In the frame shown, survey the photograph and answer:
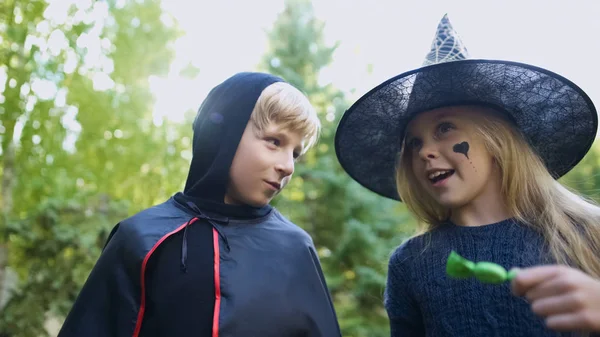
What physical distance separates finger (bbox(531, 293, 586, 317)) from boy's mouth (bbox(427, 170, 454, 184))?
0.88 meters

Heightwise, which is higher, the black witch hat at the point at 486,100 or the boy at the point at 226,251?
the black witch hat at the point at 486,100

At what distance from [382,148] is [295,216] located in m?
5.17

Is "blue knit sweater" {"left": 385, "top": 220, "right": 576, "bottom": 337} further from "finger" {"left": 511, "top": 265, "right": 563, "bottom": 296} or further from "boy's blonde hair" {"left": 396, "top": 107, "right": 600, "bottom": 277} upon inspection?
"finger" {"left": 511, "top": 265, "right": 563, "bottom": 296}

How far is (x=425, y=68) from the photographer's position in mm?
1871

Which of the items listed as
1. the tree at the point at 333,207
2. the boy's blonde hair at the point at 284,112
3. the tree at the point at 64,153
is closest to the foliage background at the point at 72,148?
the tree at the point at 64,153

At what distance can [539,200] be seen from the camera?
1944 mm

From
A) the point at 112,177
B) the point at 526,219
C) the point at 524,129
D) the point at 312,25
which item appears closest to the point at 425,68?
the point at 524,129

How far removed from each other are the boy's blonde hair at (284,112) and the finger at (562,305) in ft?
4.10

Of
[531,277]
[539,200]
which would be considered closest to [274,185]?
[539,200]

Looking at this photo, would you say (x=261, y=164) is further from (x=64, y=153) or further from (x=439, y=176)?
(x=64, y=153)

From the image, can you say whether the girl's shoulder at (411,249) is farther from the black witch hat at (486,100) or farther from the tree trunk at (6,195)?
the tree trunk at (6,195)

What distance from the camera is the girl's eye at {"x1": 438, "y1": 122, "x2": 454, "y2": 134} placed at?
1.99 meters

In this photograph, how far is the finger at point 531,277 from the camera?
1100 millimetres

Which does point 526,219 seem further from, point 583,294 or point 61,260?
point 61,260
